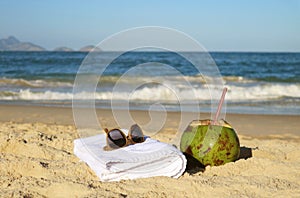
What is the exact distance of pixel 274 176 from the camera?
388 centimetres

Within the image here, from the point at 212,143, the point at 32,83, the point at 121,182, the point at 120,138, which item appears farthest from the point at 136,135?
the point at 32,83

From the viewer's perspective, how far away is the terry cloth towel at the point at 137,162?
12.0 feet

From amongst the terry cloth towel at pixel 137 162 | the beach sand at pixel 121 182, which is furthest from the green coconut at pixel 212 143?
the terry cloth towel at pixel 137 162

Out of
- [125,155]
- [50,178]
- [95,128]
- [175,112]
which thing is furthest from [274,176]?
[175,112]

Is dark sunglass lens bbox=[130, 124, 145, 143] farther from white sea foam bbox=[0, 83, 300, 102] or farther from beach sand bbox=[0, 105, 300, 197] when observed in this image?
white sea foam bbox=[0, 83, 300, 102]

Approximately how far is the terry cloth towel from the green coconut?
316mm

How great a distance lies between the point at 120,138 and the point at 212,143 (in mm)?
A: 928

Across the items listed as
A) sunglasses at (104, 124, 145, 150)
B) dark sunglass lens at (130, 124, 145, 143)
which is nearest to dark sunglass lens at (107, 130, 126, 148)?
sunglasses at (104, 124, 145, 150)

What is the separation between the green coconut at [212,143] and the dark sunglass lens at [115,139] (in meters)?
0.67

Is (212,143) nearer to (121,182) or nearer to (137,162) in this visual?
(137,162)

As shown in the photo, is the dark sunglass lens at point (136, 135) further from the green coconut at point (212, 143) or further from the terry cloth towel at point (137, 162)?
the green coconut at point (212, 143)

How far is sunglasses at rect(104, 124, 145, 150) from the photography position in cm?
404

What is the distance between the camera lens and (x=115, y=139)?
13.4 feet

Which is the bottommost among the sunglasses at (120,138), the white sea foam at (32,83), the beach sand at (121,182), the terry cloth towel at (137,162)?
the white sea foam at (32,83)
